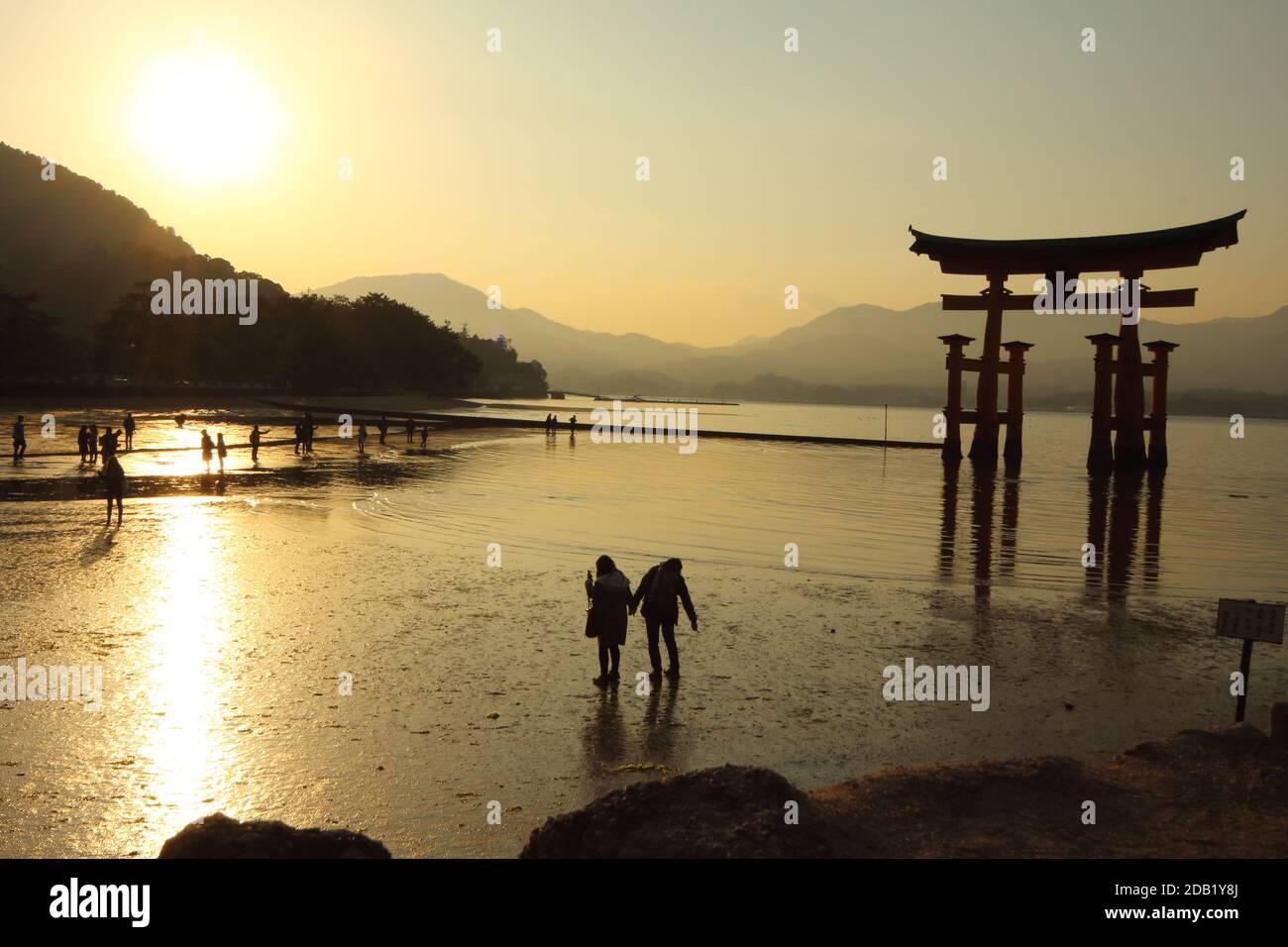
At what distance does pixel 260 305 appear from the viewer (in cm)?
12475

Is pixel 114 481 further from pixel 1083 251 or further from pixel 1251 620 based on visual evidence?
pixel 1083 251

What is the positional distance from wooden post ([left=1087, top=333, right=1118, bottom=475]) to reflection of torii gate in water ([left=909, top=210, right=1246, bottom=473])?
0.05m

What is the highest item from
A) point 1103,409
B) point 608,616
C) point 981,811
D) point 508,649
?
point 1103,409

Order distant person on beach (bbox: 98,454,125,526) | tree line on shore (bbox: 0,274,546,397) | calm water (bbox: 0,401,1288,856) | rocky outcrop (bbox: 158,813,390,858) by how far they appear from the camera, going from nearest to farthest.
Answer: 1. rocky outcrop (bbox: 158,813,390,858)
2. calm water (bbox: 0,401,1288,856)
3. distant person on beach (bbox: 98,454,125,526)
4. tree line on shore (bbox: 0,274,546,397)

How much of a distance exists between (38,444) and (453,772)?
44572 millimetres

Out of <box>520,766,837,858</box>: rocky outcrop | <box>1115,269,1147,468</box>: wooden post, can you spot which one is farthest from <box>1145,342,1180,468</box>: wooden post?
<box>520,766,837,858</box>: rocky outcrop

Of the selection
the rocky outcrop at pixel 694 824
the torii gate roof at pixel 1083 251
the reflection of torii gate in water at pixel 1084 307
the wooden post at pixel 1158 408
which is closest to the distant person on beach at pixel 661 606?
the rocky outcrop at pixel 694 824

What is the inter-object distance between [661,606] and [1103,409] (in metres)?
44.2

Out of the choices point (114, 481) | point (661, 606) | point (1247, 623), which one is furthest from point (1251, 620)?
point (114, 481)

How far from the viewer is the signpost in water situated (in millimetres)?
8820

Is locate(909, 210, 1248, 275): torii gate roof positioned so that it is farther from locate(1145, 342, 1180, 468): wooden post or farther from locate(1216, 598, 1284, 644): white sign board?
locate(1216, 598, 1284, 644): white sign board

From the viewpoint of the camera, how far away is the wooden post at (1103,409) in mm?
47156

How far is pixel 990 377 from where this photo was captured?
46594 mm
